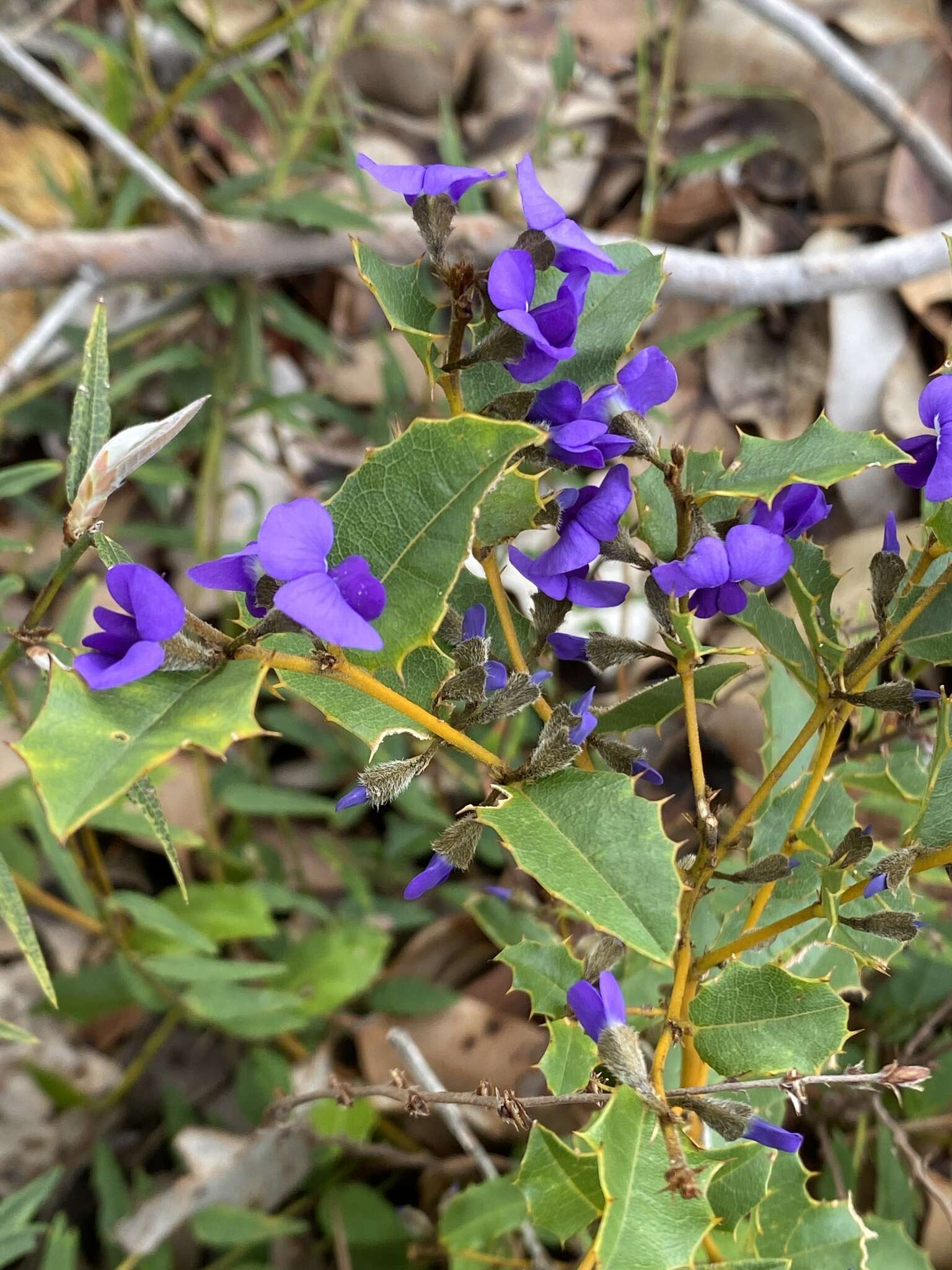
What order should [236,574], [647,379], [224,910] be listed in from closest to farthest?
[236,574]
[647,379]
[224,910]

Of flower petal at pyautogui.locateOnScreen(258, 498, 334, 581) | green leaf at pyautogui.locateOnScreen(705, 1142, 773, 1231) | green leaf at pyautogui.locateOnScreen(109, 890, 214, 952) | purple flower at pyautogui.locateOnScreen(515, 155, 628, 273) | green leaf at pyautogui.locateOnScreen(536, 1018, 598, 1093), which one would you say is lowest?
green leaf at pyautogui.locateOnScreen(109, 890, 214, 952)

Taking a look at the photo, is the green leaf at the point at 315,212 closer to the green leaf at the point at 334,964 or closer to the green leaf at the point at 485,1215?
the green leaf at the point at 334,964

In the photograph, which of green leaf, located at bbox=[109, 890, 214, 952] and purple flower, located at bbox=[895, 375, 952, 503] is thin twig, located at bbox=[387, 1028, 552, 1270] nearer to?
green leaf, located at bbox=[109, 890, 214, 952]

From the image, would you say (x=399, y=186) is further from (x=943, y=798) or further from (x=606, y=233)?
(x=606, y=233)

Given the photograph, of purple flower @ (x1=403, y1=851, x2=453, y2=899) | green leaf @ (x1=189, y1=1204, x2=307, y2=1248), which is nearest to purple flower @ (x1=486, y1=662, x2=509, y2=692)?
purple flower @ (x1=403, y1=851, x2=453, y2=899)

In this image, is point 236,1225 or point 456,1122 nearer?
point 456,1122

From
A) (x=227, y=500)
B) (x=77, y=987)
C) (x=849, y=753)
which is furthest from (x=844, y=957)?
(x=227, y=500)

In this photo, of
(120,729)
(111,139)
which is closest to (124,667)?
(120,729)

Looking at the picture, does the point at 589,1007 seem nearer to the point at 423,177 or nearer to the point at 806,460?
the point at 806,460
